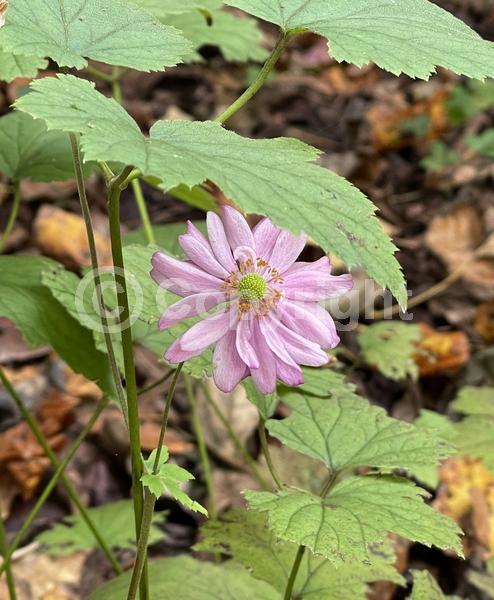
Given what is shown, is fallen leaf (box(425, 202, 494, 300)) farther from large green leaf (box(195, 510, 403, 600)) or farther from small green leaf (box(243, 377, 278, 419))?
small green leaf (box(243, 377, 278, 419))

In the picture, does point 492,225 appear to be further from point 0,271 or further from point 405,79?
point 0,271

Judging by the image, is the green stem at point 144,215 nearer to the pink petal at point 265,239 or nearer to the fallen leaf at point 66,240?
the pink petal at point 265,239

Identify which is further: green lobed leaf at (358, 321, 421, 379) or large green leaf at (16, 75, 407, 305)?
green lobed leaf at (358, 321, 421, 379)

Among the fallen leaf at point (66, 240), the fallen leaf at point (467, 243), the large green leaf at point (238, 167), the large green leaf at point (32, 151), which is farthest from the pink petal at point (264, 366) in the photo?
the fallen leaf at point (467, 243)

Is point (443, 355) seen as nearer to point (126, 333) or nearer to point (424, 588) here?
point (424, 588)

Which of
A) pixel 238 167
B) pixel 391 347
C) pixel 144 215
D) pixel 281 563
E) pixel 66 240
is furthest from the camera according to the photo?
pixel 66 240

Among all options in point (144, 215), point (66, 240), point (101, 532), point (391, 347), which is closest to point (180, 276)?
point (144, 215)

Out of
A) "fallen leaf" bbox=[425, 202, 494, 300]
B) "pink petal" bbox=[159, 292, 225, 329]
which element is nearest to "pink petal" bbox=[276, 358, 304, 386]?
"pink petal" bbox=[159, 292, 225, 329]
